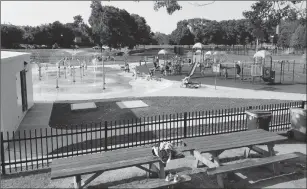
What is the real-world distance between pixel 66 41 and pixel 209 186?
111 m

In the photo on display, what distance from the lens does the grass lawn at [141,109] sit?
14180 mm

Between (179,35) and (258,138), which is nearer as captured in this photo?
(258,138)

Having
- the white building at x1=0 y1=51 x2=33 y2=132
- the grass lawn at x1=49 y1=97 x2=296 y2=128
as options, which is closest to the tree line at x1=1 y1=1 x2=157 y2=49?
the grass lawn at x1=49 y1=97 x2=296 y2=128

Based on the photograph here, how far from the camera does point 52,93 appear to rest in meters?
21.2

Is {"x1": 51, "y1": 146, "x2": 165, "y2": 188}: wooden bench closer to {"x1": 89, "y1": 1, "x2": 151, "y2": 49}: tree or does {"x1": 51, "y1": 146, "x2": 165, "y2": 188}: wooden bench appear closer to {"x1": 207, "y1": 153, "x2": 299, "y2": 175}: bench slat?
{"x1": 207, "y1": 153, "x2": 299, "y2": 175}: bench slat

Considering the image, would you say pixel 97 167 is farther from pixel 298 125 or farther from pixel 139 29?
pixel 139 29

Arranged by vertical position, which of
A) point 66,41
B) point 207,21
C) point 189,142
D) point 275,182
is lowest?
point 275,182

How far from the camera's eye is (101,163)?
684 centimetres

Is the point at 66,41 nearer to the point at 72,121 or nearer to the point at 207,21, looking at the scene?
the point at 207,21

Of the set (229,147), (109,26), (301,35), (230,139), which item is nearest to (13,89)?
(230,139)

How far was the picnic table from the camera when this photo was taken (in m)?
7.22

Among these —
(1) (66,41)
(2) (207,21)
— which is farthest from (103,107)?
(2) (207,21)

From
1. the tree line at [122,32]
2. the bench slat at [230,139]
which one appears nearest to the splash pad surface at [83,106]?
the bench slat at [230,139]

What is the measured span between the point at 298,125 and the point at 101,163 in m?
→ 7.43
